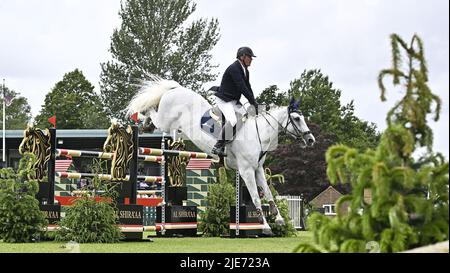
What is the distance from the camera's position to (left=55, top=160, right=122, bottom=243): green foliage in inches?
438

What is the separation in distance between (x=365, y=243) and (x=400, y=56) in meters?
0.95

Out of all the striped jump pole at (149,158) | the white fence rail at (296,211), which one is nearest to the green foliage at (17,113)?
the white fence rail at (296,211)

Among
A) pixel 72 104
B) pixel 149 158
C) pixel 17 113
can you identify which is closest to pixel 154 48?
pixel 72 104

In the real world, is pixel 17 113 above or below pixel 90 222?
above

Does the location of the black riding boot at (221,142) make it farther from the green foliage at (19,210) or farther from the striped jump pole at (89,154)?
the green foliage at (19,210)

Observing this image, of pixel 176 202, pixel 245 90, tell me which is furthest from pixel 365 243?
pixel 176 202

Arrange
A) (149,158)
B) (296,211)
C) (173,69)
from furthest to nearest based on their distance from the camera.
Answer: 1. (173,69)
2. (296,211)
3. (149,158)

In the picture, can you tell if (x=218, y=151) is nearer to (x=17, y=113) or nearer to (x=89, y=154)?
(x=89, y=154)

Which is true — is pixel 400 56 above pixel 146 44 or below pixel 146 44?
below

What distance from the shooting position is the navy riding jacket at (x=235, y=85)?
38.7 feet

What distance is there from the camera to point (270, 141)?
1230cm

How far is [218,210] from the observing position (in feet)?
48.1

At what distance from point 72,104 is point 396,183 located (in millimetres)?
52482
